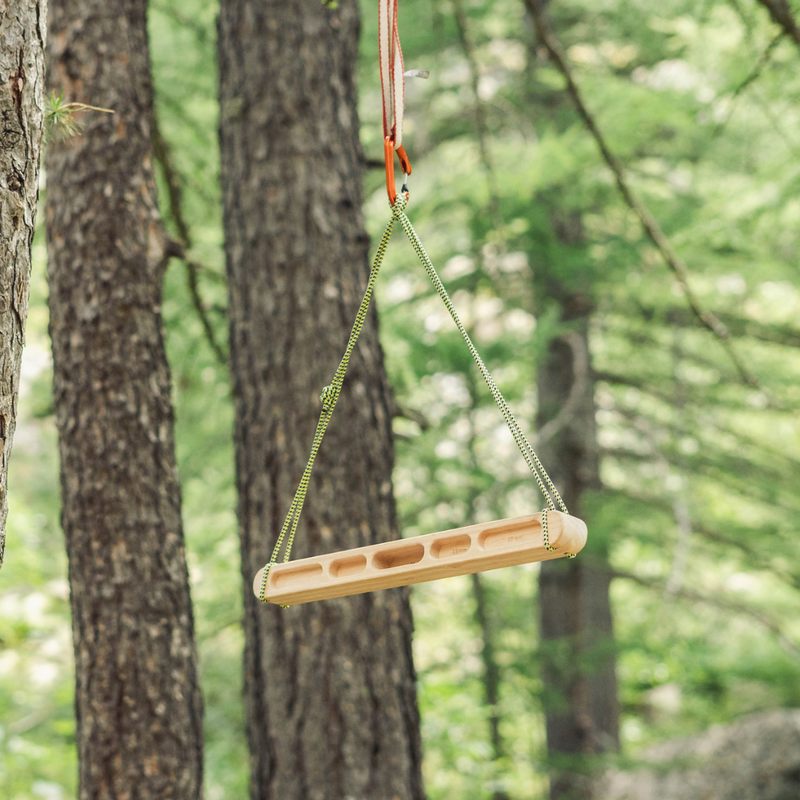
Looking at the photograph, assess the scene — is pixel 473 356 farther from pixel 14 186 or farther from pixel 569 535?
pixel 14 186

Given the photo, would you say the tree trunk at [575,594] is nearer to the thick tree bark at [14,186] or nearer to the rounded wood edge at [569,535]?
the rounded wood edge at [569,535]

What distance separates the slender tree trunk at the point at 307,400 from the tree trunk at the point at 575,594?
4.33 m

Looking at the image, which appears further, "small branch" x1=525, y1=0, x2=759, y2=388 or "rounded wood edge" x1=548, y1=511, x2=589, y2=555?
"small branch" x1=525, y1=0, x2=759, y2=388

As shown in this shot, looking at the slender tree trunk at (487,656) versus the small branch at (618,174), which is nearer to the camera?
the small branch at (618,174)

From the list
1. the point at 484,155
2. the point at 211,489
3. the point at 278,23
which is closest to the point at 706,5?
the point at 484,155

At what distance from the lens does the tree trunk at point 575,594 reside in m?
7.05

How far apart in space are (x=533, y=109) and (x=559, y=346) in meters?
2.28

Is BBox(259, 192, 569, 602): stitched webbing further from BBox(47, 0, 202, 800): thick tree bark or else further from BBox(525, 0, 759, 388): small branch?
BBox(525, 0, 759, 388): small branch

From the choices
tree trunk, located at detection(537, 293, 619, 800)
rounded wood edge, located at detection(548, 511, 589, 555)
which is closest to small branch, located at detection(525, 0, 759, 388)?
rounded wood edge, located at detection(548, 511, 589, 555)

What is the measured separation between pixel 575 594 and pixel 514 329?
273cm

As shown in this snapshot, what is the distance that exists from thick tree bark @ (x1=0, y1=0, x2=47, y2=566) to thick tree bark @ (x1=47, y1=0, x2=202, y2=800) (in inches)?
49.5

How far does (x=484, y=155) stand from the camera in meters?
4.05

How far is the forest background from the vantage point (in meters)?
4.76

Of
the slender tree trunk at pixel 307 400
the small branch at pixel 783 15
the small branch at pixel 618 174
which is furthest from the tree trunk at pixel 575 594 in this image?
the slender tree trunk at pixel 307 400
